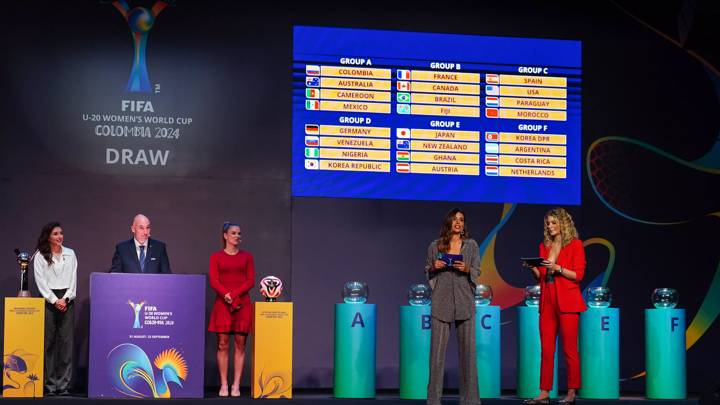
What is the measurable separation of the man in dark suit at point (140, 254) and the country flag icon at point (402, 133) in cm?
257

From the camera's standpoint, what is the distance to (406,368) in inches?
332

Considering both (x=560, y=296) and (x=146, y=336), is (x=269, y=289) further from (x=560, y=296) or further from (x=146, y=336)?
(x=560, y=296)

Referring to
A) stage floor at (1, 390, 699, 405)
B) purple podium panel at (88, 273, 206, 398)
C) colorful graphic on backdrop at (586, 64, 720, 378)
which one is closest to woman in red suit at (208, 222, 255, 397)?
A: purple podium panel at (88, 273, 206, 398)

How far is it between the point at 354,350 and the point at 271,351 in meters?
0.70

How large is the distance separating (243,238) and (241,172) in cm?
63

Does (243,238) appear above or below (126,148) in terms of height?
below

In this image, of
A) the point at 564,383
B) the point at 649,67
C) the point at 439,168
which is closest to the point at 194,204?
the point at 439,168

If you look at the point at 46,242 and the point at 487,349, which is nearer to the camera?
the point at 46,242

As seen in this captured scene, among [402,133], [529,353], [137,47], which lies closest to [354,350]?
[529,353]

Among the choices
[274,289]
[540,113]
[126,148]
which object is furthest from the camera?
[540,113]

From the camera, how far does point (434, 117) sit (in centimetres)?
980

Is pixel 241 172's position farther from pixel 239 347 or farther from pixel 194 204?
pixel 239 347

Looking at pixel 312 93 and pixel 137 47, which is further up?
pixel 137 47

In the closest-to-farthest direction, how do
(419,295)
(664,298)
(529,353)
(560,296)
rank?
1. (560,296)
2. (419,295)
3. (529,353)
4. (664,298)
